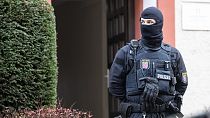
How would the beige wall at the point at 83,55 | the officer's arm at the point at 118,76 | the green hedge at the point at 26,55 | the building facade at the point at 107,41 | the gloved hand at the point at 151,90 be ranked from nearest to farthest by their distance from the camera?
the gloved hand at the point at 151,90 < the officer's arm at the point at 118,76 < the green hedge at the point at 26,55 < the building facade at the point at 107,41 < the beige wall at the point at 83,55

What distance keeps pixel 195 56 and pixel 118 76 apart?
13.1ft

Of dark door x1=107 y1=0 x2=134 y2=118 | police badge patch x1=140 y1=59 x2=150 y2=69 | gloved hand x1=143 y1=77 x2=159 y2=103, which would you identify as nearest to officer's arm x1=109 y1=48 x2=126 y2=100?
police badge patch x1=140 y1=59 x2=150 y2=69

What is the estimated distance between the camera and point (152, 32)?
4250mm

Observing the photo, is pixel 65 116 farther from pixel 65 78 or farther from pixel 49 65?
pixel 65 78

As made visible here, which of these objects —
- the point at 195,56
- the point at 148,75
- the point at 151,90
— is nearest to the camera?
the point at 151,90

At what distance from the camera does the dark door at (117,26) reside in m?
8.22

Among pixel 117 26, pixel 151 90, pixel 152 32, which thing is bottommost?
pixel 151 90

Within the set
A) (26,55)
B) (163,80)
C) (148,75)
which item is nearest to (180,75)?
(163,80)

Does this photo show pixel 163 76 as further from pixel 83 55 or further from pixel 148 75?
pixel 83 55

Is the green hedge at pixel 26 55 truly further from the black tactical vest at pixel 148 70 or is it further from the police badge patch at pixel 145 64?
the police badge patch at pixel 145 64

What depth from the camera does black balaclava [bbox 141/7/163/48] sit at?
4.25 metres

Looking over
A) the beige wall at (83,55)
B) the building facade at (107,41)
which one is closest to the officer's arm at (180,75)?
the building facade at (107,41)

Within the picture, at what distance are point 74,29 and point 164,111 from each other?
805cm

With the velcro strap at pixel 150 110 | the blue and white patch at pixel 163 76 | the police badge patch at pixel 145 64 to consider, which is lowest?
the velcro strap at pixel 150 110
